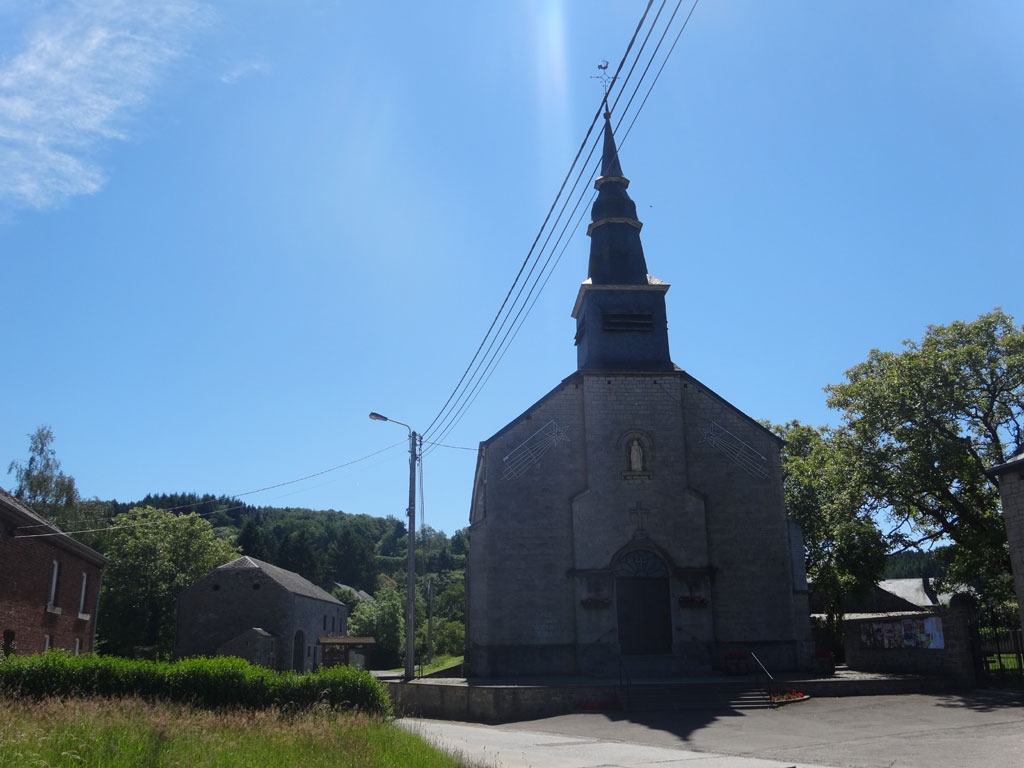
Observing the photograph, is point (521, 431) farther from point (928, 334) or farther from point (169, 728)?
point (169, 728)

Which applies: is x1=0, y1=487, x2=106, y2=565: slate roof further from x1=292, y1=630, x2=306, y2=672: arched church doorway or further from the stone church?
x1=292, y1=630, x2=306, y2=672: arched church doorway

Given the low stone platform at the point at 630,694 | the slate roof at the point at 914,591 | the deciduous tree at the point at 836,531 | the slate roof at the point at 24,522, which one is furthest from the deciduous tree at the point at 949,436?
the slate roof at the point at 914,591

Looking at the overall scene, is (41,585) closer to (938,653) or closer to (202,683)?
(202,683)

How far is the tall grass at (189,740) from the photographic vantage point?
773 cm

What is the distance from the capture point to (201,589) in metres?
44.4

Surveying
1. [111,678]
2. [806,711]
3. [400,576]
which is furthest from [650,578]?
[400,576]

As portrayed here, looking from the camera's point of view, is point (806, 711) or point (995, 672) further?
point (995, 672)

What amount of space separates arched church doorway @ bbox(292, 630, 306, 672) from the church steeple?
1087 inches

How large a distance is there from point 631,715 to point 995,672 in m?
9.86

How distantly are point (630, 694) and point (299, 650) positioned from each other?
1253 inches

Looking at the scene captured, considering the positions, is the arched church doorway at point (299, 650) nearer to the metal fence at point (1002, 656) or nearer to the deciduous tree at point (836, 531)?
the deciduous tree at point (836, 531)

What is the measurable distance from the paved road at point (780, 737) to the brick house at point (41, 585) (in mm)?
12723

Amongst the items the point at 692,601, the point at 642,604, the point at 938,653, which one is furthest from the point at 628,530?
the point at 938,653

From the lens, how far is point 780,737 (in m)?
13.5
